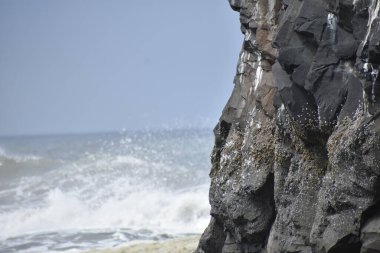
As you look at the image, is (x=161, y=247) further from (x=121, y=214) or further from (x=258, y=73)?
(x=121, y=214)

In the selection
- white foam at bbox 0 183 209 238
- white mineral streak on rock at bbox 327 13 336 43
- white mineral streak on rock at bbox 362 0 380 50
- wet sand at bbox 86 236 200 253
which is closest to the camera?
white mineral streak on rock at bbox 362 0 380 50

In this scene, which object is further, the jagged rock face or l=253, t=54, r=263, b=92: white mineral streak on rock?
l=253, t=54, r=263, b=92: white mineral streak on rock

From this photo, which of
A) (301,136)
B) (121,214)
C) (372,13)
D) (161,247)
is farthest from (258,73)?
(121,214)

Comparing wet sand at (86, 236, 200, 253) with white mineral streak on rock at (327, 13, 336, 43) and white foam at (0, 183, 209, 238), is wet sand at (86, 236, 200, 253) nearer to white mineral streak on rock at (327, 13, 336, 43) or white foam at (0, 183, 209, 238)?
white foam at (0, 183, 209, 238)

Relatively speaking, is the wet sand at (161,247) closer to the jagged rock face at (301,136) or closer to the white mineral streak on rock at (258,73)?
the jagged rock face at (301,136)

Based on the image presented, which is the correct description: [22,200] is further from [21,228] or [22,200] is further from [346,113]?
[346,113]

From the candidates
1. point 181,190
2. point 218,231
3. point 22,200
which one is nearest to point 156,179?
point 181,190

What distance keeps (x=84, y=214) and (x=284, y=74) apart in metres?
18.6

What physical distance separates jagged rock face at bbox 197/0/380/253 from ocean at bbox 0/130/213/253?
30.0ft

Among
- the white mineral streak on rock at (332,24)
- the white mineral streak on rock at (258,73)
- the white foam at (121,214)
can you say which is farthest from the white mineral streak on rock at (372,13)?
the white foam at (121,214)

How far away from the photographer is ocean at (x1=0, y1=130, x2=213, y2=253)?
21375mm

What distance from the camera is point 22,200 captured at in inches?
1197

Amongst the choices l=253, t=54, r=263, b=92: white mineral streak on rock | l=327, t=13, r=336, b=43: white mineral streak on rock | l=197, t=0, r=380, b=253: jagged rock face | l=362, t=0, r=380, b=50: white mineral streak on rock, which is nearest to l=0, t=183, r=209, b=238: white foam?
l=197, t=0, r=380, b=253: jagged rock face

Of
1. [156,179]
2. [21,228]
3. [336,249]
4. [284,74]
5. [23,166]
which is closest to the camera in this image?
[336,249]
